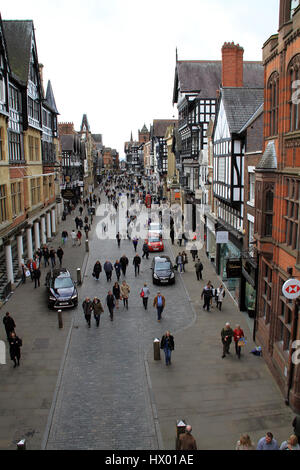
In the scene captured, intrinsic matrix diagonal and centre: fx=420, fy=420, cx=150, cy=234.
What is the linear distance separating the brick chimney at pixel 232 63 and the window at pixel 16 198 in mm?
13796

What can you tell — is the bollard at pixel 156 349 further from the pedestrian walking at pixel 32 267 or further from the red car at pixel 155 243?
the red car at pixel 155 243

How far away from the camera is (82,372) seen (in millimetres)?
13672

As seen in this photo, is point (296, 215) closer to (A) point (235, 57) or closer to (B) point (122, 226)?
(A) point (235, 57)

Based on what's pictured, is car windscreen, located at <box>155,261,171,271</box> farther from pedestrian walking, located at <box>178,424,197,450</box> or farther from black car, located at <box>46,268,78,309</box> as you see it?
pedestrian walking, located at <box>178,424,197,450</box>

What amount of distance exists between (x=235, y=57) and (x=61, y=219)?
30828 millimetres

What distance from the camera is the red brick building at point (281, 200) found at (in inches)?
440

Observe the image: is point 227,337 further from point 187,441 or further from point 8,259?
point 8,259

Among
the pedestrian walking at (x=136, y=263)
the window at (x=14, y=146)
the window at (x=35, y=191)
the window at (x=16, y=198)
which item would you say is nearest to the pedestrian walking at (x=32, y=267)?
the window at (x=16, y=198)

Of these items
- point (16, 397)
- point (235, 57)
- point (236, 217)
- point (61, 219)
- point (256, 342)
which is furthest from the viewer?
point (61, 219)

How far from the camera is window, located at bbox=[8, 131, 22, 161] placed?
23516 millimetres

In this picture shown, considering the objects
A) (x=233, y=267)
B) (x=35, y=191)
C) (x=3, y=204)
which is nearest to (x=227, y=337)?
(x=233, y=267)

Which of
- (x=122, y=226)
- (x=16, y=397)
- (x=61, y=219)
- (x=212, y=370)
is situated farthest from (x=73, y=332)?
(x=61, y=219)

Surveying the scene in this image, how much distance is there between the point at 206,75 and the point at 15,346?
32.1 m

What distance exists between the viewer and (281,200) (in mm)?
12359
